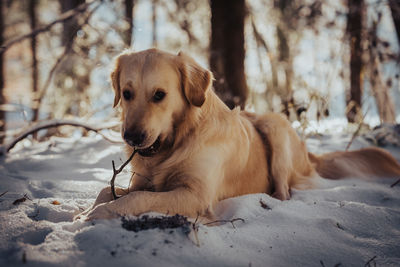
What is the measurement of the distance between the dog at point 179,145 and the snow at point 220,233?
233mm

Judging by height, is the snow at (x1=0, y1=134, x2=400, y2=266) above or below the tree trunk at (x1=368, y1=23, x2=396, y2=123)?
below

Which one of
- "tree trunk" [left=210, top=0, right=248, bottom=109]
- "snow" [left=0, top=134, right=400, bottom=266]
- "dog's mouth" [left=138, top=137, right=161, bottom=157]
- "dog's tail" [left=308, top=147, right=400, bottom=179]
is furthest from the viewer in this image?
"tree trunk" [left=210, top=0, right=248, bottom=109]

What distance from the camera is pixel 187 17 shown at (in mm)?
10602

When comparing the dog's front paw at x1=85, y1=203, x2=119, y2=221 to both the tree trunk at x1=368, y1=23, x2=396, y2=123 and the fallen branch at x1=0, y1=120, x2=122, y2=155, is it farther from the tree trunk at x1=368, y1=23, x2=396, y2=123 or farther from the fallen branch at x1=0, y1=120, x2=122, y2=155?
the tree trunk at x1=368, y1=23, x2=396, y2=123

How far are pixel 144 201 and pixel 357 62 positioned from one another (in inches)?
355

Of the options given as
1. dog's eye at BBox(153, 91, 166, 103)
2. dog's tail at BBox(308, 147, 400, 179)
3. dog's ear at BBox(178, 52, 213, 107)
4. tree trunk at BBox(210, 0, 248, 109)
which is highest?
tree trunk at BBox(210, 0, 248, 109)

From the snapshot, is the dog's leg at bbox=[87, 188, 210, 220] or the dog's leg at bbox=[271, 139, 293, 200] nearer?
the dog's leg at bbox=[87, 188, 210, 220]

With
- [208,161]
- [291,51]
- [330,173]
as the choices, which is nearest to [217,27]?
[330,173]

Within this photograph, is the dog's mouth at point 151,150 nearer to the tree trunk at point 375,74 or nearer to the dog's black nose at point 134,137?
the dog's black nose at point 134,137

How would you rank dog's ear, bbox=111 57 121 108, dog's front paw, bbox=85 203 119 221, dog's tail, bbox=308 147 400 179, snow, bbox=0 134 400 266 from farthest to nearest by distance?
1. dog's tail, bbox=308 147 400 179
2. dog's ear, bbox=111 57 121 108
3. dog's front paw, bbox=85 203 119 221
4. snow, bbox=0 134 400 266

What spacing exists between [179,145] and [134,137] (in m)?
0.47

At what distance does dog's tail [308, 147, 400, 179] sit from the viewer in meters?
3.39

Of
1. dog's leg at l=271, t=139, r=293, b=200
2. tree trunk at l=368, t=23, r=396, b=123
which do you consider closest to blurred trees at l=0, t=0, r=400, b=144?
tree trunk at l=368, t=23, r=396, b=123

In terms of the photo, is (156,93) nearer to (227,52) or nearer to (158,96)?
(158,96)
